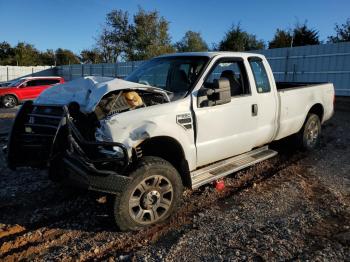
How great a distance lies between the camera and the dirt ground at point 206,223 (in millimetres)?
3619

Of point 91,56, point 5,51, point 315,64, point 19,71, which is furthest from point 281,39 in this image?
point 5,51

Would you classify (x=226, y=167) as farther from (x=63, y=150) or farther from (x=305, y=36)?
(x=305, y=36)

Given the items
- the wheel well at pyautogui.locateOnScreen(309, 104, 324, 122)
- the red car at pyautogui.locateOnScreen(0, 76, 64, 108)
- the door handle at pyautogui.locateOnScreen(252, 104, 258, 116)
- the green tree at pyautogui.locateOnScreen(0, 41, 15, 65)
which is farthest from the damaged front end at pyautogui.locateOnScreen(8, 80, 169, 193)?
the green tree at pyautogui.locateOnScreen(0, 41, 15, 65)

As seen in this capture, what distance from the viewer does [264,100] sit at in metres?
5.71

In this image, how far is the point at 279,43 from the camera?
3375 centimetres

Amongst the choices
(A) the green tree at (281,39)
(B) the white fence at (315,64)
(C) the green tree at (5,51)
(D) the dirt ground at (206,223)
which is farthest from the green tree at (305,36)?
(C) the green tree at (5,51)

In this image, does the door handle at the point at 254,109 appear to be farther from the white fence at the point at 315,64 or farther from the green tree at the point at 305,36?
the green tree at the point at 305,36

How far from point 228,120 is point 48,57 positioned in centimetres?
6839

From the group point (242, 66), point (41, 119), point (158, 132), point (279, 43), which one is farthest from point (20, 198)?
point (279, 43)

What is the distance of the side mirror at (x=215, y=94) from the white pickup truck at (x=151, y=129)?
0.01m

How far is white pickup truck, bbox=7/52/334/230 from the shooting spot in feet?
12.7

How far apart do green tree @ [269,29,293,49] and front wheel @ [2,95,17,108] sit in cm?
2239

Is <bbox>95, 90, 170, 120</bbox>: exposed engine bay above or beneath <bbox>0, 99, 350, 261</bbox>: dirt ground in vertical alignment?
above

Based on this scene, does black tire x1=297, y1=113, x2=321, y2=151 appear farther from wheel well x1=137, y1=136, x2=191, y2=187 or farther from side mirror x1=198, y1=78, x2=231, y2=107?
wheel well x1=137, y1=136, x2=191, y2=187
